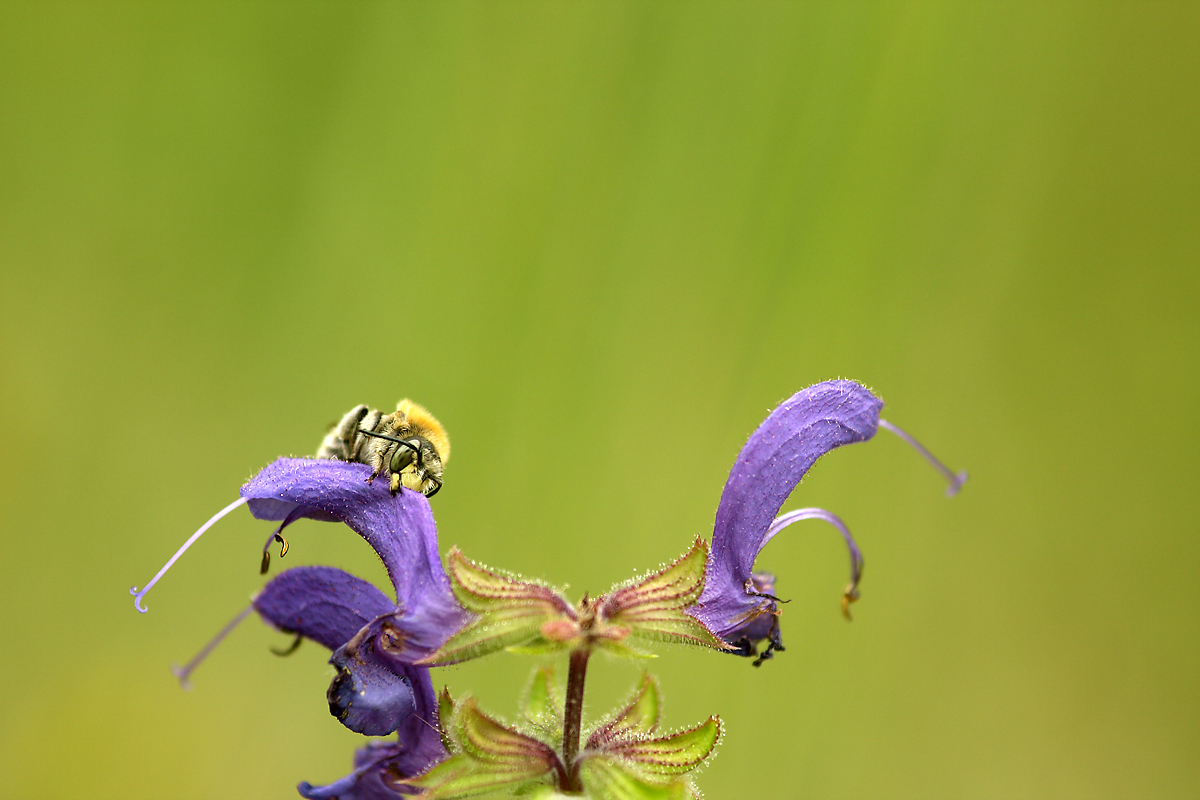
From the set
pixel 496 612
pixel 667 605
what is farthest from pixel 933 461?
pixel 496 612

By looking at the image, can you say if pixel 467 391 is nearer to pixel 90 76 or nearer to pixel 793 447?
pixel 90 76

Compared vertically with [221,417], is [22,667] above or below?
below

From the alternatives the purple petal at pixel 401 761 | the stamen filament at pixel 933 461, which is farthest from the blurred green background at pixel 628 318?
the purple petal at pixel 401 761

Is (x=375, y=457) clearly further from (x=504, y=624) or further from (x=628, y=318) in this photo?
(x=628, y=318)

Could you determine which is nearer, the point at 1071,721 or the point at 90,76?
the point at 1071,721

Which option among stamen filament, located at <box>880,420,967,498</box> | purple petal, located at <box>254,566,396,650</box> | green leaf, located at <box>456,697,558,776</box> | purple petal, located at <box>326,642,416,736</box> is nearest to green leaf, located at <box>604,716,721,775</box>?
green leaf, located at <box>456,697,558,776</box>

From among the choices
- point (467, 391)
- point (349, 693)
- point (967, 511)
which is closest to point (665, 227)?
point (467, 391)
